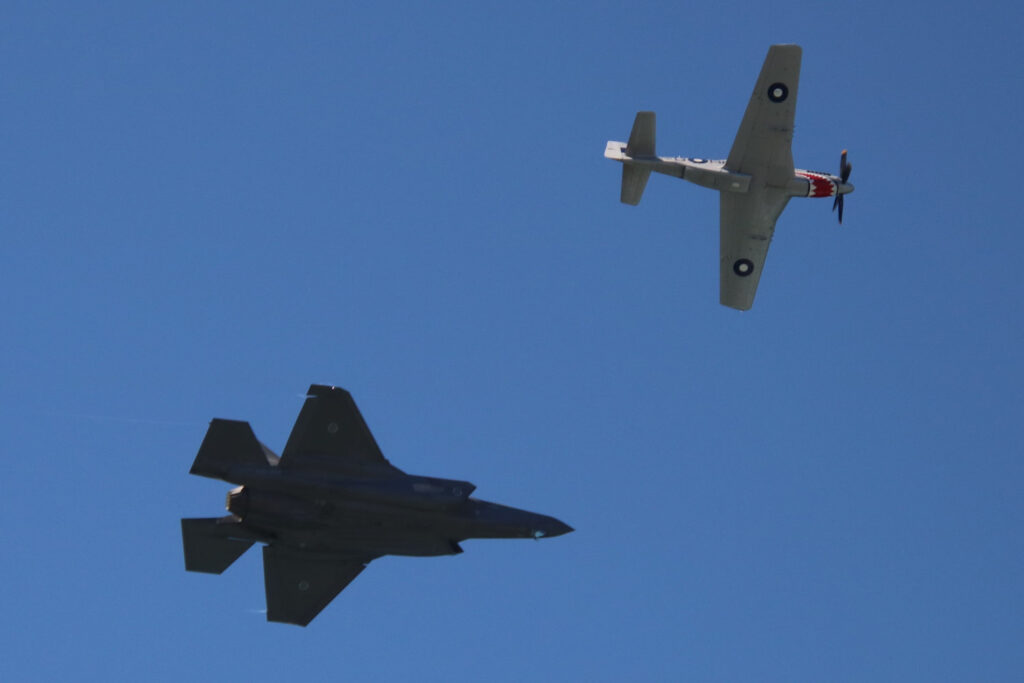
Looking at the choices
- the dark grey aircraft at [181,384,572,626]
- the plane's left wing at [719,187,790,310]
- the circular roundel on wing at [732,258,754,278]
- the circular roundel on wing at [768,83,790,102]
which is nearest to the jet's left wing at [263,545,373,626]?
the dark grey aircraft at [181,384,572,626]

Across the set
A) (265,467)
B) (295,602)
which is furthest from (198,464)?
(295,602)

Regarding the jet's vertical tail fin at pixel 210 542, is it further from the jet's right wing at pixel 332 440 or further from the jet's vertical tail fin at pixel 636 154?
the jet's vertical tail fin at pixel 636 154

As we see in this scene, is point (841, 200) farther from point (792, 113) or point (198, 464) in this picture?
point (198, 464)

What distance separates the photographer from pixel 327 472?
53.8 metres

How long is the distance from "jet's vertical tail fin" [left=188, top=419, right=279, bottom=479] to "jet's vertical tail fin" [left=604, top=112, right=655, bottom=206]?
24.0 meters

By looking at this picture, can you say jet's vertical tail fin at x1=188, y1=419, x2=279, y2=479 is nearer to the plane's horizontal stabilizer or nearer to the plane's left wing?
the plane's horizontal stabilizer

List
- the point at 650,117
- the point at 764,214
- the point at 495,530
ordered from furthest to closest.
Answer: the point at 764,214, the point at 650,117, the point at 495,530

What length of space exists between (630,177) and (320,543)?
2528cm

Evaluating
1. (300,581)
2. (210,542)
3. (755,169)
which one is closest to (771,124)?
(755,169)

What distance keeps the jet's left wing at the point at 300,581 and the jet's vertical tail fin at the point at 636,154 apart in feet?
78.4

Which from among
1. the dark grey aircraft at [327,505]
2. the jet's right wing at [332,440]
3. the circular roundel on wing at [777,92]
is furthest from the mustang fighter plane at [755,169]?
the dark grey aircraft at [327,505]

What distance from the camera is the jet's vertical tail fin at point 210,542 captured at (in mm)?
54250

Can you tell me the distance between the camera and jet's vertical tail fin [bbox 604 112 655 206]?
2625 inches

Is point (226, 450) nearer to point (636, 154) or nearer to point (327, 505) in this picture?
point (327, 505)
